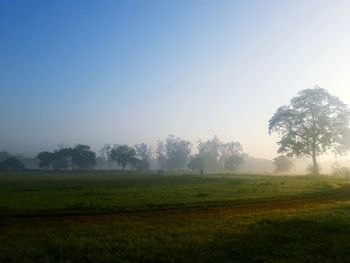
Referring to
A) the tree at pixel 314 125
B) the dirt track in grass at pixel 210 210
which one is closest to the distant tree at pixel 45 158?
the tree at pixel 314 125

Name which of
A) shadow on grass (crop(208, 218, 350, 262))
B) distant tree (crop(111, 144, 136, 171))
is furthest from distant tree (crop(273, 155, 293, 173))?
shadow on grass (crop(208, 218, 350, 262))

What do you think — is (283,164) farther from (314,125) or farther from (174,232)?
(174,232)

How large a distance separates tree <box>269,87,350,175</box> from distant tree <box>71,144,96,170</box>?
121141 millimetres

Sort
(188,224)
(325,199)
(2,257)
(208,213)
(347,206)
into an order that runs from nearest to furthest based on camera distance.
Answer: (2,257), (188,224), (208,213), (347,206), (325,199)

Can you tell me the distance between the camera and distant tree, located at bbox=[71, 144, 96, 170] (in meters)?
178

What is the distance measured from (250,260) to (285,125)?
220 feet

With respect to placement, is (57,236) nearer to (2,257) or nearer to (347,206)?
(2,257)

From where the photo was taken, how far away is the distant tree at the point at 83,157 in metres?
178

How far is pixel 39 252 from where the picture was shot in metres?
13.8

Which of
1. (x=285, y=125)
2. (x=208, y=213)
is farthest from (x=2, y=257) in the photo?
(x=285, y=125)

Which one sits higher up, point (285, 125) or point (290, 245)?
point (285, 125)

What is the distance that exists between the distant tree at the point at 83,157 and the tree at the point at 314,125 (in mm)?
121141

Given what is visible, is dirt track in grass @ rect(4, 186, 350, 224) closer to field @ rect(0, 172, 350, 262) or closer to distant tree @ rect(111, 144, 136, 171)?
field @ rect(0, 172, 350, 262)

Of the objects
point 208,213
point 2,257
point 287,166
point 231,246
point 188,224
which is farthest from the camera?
point 287,166
